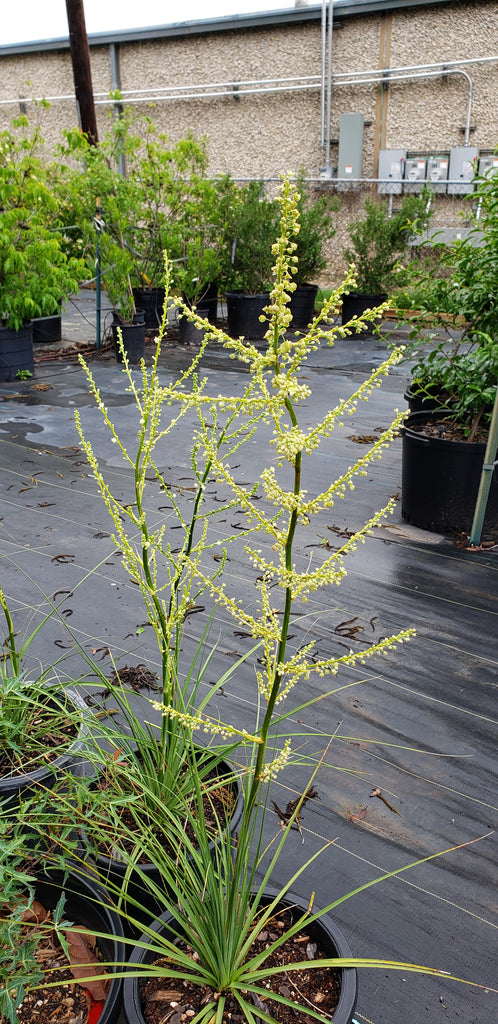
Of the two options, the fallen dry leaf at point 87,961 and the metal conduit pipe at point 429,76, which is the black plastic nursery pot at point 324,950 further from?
the metal conduit pipe at point 429,76

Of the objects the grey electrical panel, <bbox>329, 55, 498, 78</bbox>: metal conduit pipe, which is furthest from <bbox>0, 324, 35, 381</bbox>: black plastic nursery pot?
<bbox>329, 55, 498, 78</bbox>: metal conduit pipe

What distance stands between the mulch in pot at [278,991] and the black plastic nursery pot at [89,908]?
6cm

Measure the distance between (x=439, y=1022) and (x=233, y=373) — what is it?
6.37 meters

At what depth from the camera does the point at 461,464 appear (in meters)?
3.60

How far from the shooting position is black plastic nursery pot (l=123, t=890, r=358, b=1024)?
47.8 inches

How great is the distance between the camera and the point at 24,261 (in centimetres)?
624

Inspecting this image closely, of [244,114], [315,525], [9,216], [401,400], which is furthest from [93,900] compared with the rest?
[244,114]

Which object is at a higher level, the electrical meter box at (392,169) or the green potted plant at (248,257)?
the electrical meter box at (392,169)

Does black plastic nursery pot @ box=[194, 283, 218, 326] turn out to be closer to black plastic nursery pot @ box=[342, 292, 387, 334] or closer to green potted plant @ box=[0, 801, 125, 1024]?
black plastic nursery pot @ box=[342, 292, 387, 334]

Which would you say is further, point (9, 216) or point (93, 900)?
point (9, 216)

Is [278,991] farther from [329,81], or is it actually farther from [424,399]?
[329,81]

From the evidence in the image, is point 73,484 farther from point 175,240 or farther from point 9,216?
point 175,240

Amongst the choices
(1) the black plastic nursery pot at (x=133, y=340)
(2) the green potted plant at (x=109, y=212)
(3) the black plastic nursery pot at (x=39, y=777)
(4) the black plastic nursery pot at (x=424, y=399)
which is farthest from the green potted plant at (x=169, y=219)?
(3) the black plastic nursery pot at (x=39, y=777)

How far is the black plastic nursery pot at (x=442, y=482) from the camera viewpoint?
3582 millimetres
